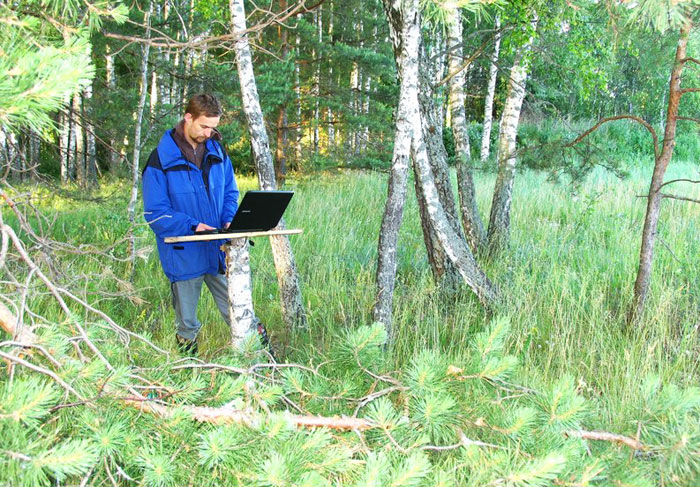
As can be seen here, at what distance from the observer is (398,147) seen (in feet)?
12.1

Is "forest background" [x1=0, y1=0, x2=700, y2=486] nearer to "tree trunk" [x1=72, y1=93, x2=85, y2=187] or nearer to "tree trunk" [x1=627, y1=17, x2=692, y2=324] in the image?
"tree trunk" [x1=627, y1=17, x2=692, y2=324]

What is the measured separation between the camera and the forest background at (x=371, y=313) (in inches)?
57.6

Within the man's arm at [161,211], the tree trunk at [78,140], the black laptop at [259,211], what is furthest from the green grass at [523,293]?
the tree trunk at [78,140]

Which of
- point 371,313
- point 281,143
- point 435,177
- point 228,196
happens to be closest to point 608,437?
point 371,313

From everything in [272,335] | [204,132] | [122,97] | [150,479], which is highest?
[122,97]

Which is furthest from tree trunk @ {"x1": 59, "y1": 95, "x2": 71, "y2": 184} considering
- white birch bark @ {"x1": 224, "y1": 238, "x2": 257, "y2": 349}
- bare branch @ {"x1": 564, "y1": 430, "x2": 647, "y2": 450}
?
bare branch @ {"x1": 564, "y1": 430, "x2": 647, "y2": 450}

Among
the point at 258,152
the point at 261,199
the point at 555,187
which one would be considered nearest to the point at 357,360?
the point at 261,199

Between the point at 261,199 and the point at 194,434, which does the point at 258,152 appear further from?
the point at 194,434

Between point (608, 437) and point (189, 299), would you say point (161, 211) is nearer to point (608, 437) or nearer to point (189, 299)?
point (189, 299)

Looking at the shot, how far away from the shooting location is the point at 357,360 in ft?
6.64

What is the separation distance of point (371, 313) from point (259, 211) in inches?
58.7

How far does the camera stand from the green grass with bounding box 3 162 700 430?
3553 millimetres

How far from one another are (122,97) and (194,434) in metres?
8.18

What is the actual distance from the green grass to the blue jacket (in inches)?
15.6
